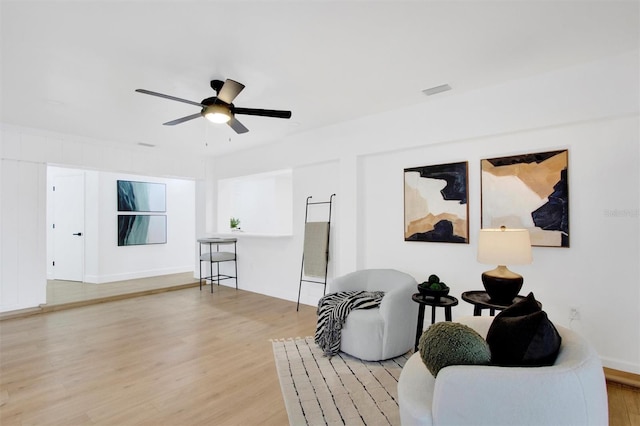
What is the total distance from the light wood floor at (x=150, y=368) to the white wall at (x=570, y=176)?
0.67 m

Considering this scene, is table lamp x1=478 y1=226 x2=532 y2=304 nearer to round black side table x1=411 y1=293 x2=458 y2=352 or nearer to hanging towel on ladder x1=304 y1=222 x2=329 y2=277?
round black side table x1=411 y1=293 x2=458 y2=352

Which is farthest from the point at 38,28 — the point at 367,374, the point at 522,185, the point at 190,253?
the point at 190,253

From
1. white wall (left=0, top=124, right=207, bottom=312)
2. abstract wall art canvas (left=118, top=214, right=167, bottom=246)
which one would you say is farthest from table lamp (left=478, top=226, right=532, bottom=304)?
abstract wall art canvas (left=118, top=214, right=167, bottom=246)

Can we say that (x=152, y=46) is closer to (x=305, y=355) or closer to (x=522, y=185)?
(x=305, y=355)

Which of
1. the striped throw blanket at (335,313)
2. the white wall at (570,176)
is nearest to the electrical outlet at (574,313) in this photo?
the white wall at (570,176)

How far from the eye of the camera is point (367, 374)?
2.72m

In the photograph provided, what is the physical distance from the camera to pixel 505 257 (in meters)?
2.56

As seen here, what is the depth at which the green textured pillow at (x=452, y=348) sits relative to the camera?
1490 mm

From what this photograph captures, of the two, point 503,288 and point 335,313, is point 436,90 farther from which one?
point 335,313

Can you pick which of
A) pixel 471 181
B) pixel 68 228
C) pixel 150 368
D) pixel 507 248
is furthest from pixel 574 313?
pixel 68 228

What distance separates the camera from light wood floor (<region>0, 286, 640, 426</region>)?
2.22 m

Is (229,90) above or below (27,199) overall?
above

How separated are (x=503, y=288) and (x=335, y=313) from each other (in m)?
1.41

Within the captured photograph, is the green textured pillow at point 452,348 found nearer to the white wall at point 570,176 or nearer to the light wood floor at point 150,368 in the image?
the light wood floor at point 150,368
